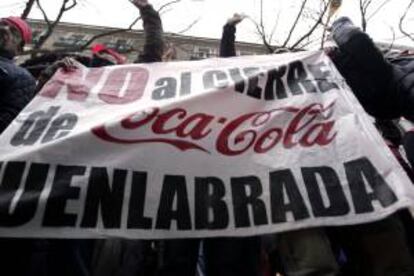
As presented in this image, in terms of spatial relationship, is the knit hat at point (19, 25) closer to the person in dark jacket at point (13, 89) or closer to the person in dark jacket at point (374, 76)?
the person in dark jacket at point (13, 89)

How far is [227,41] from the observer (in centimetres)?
346

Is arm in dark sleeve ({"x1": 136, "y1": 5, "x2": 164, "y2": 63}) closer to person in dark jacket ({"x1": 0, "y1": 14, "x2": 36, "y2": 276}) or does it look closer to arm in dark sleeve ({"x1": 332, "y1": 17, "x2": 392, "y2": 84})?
person in dark jacket ({"x1": 0, "y1": 14, "x2": 36, "y2": 276})

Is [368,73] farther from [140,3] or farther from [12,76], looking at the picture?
[12,76]

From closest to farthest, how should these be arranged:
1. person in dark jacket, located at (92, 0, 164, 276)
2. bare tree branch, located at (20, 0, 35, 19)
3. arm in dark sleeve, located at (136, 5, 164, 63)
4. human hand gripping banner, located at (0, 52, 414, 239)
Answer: human hand gripping banner, located at (0, 52, 414, 239) < person in dark jacket, located at (92, 0, 164, 276) < arm in dark sleeve, located at (136, 5, 164, 63) < bare tree branch, located at (20, 0, 35, 19)

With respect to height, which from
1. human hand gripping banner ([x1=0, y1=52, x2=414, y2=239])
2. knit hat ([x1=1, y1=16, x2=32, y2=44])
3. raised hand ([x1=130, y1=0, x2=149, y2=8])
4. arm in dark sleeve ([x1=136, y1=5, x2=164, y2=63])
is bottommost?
human hand gripping banner ([x1=0, y1=52, x2=414, y2=239])

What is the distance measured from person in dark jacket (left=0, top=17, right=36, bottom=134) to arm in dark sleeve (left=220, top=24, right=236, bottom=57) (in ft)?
4.23

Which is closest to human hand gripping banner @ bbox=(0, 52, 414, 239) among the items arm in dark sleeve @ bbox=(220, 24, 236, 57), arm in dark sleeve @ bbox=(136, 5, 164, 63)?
arm in dark sleeve @ bbox=(136, 5, 164, 63)

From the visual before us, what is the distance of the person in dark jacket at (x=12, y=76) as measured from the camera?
2.52 meters

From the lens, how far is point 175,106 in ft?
7.90

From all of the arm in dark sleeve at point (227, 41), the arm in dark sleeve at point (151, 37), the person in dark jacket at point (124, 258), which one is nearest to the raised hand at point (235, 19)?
the arm in dark sleeve at point (227, 41)

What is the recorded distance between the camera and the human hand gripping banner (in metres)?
2.09

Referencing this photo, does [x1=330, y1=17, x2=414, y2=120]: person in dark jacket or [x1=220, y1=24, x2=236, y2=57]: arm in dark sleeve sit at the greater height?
[x1=220, y1=24, x2=236, y2=57]: arm in dark sleeve

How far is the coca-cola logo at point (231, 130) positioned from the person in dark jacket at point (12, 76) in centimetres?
57

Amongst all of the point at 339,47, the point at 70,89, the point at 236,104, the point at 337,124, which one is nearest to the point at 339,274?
the point at 337,124
